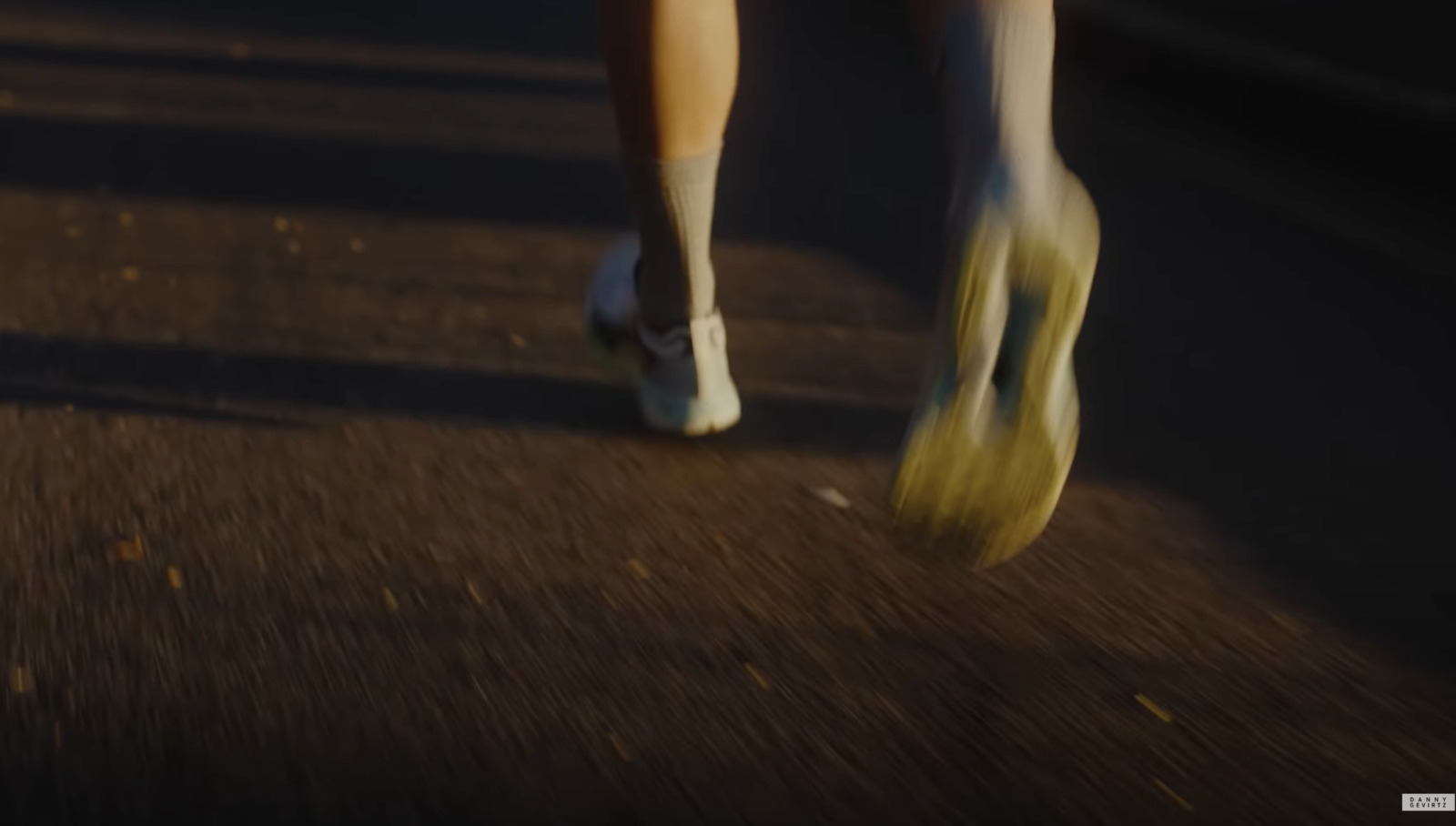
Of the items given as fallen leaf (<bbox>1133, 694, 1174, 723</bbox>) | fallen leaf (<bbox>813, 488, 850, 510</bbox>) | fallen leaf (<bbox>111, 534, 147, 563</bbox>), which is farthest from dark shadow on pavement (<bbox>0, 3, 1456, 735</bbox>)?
fallen leaf (<bbox>111, 534, 147, 563</bbox>)

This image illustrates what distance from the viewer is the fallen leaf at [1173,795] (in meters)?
2.17

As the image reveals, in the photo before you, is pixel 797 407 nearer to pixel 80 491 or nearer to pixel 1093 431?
pixel 1093 431

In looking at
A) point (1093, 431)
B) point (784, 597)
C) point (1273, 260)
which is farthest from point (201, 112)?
point (784, 597)

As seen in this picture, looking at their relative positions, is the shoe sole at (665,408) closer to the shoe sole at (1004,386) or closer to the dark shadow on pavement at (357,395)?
the dark shadow on pavement at (357,395)

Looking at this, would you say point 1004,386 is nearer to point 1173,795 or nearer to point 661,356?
point 1173,795

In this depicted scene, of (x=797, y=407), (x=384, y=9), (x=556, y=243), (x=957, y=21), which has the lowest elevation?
(x=384, y=9)

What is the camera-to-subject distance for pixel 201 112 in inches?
269

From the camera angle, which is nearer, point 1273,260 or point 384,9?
point 1273,260

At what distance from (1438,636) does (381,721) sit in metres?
1.36

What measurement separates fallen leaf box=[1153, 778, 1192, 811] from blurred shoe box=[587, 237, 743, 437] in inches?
46.0

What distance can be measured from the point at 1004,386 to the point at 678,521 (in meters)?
0.90

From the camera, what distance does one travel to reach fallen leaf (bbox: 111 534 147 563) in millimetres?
2828

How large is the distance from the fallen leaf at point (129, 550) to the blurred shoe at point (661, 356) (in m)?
0.81

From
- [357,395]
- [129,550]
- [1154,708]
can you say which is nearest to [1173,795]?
[1154,708]
